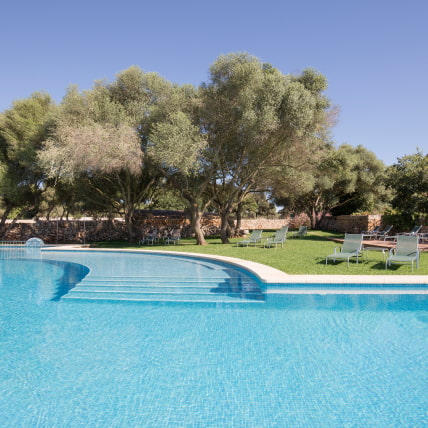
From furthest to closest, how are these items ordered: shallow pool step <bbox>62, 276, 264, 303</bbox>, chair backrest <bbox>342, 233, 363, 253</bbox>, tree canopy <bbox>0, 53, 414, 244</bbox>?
1. tree canopy <bbox>0, 53, 414, 244</bbox>
2. chair backrest <bbox>342, 233, 363, 253</bbox>
3. shallow pool step <bbox>62, 276, 264, 303</bbox>

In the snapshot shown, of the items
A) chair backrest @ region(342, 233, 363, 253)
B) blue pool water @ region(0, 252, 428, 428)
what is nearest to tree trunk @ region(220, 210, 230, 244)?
chair backrest @ region(342, 233, 363, 253)

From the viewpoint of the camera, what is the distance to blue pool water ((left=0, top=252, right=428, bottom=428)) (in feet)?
10.3

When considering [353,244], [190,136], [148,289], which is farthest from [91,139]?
[353,244]

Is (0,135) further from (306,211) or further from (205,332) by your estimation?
(306,211)

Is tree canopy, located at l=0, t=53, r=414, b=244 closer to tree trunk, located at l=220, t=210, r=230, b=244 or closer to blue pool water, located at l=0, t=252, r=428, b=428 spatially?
tree trunk, located at l=220, t=210, r=230, b=244

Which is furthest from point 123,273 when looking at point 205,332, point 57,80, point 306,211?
point 306,211

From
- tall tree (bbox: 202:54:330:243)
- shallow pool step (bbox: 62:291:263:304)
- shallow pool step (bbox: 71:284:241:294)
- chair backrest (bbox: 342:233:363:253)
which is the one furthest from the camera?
tall tree (bbox: 202:54:330:243)

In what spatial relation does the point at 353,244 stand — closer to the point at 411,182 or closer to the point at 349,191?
the point at 411,182

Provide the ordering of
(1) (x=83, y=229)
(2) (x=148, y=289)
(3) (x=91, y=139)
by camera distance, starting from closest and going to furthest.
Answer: (2) (x=148, y=289)
(3) (x=91, y=139)
(1) (x=83, y=229)

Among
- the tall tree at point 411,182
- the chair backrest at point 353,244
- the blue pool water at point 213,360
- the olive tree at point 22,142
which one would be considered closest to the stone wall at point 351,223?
the tall tree at point 411,182

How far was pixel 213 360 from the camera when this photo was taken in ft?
14.2

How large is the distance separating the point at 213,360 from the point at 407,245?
7.55 metres

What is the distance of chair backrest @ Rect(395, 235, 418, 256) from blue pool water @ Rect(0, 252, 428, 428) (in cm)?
303

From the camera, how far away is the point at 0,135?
869 inches
